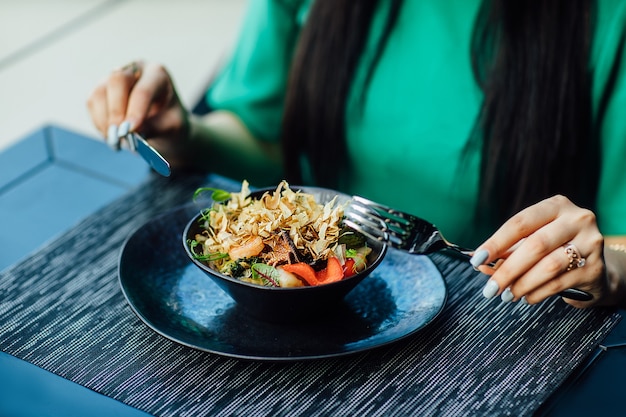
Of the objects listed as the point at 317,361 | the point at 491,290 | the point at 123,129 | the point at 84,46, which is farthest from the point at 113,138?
the point at 84,46

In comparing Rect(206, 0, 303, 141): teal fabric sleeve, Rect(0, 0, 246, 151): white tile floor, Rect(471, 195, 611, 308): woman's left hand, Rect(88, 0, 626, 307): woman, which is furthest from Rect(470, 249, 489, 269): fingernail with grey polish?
Rect(0, 0, 246, 151): white tile floor

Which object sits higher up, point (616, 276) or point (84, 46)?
point (616, 276)

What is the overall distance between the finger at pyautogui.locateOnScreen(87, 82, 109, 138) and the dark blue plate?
18 cm

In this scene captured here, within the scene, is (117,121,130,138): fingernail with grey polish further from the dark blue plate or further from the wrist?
the wrist

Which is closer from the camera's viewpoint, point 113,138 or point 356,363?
point 356,363

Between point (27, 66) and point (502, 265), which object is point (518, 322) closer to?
point (502, 265)

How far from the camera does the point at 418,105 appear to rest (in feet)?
4.58

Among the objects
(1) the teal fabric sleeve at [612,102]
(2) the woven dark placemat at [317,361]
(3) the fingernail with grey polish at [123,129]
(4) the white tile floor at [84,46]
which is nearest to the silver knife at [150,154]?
(3) the fingernail with grey polish at [123,129]

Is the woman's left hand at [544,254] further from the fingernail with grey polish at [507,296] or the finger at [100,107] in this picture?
the finger at [100,107]

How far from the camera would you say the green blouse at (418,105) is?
1.27 meters

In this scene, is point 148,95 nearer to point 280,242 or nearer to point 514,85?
point 280,242

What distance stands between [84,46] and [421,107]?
2360 mm

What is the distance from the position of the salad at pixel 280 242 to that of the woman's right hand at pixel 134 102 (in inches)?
10.0

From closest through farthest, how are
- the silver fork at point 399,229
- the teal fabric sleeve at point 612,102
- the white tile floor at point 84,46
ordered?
the silver fork at point 399,229 < the teal fabric sleeve at point 612,102 < the white tile floor at point 84,46
